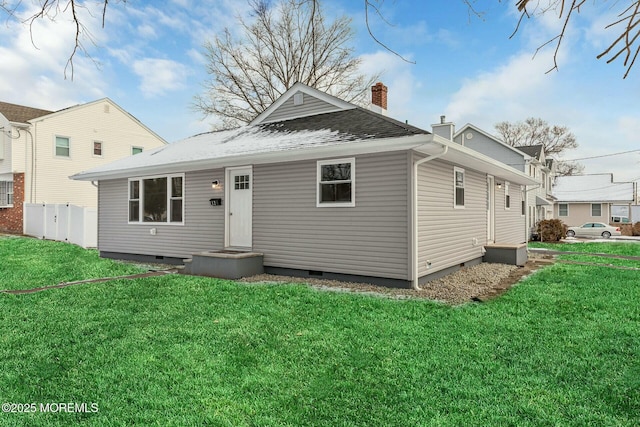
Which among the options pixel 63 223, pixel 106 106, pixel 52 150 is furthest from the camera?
pixel 106 106

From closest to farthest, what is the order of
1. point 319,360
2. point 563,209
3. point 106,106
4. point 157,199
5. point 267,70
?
1. point 319,360
2. point 157,199
3. point 106,106
4. point 267,70
5. point 563,209

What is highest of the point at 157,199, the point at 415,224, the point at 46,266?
the point at 157,199

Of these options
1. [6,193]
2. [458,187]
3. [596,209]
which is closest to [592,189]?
[596,209]

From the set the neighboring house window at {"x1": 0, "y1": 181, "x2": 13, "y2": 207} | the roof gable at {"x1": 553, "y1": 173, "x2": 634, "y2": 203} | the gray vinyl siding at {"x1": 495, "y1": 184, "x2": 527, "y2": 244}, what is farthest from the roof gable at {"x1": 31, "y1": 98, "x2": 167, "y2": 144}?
the roof gable at {"x1": 553, "y1": 173, "x2": 634, "y2": 203}

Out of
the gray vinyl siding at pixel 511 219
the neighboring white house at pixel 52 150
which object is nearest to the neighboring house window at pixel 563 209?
the gray vinyl siding at pixel 511 219

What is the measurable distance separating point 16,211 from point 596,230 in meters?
33.7

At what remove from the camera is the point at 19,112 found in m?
18.9

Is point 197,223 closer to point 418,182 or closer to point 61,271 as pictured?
point 61,271

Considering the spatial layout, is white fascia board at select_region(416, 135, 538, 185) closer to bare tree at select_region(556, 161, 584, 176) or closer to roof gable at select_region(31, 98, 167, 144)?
roof gable at select_region(31, 98, 167, 144)

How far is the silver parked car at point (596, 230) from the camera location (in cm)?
2502

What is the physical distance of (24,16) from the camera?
7.92ft

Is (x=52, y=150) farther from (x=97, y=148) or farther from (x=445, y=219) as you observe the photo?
(x=445, y=219)

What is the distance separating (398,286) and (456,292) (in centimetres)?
104

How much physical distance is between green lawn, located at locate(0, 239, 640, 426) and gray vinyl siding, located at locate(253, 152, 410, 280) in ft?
4.78
